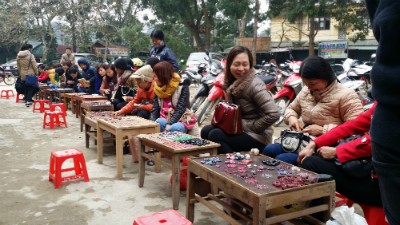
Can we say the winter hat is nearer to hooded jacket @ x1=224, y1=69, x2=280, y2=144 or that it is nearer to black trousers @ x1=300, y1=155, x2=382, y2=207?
hooded jacket @ x1=224, y1=69, x2=280, y2=144

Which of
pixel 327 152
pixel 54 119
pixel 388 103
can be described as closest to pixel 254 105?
pixel 327 152

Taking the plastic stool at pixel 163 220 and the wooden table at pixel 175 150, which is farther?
the wooden table at pixel 175 150

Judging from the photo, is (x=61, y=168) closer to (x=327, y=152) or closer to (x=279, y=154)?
(x=279, y=154)

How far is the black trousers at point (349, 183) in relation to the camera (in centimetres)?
233

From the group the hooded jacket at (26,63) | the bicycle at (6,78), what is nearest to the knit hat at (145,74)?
the hooded jacket at (26,63)

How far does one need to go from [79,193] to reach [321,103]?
2382 mm

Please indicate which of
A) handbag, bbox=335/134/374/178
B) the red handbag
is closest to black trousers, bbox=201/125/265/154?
the red handbag

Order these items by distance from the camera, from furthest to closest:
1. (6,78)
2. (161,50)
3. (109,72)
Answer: (6,78) → (109,72) → (161,50)

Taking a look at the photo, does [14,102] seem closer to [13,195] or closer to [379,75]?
[13,195]

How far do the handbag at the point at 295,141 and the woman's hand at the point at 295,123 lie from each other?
30 cm

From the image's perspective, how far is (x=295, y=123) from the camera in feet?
11.0

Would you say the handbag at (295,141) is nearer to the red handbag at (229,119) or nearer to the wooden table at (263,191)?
the wooden table at (263,191)

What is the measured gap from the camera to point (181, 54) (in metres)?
26.3

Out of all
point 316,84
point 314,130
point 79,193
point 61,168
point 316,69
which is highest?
point 316,69
